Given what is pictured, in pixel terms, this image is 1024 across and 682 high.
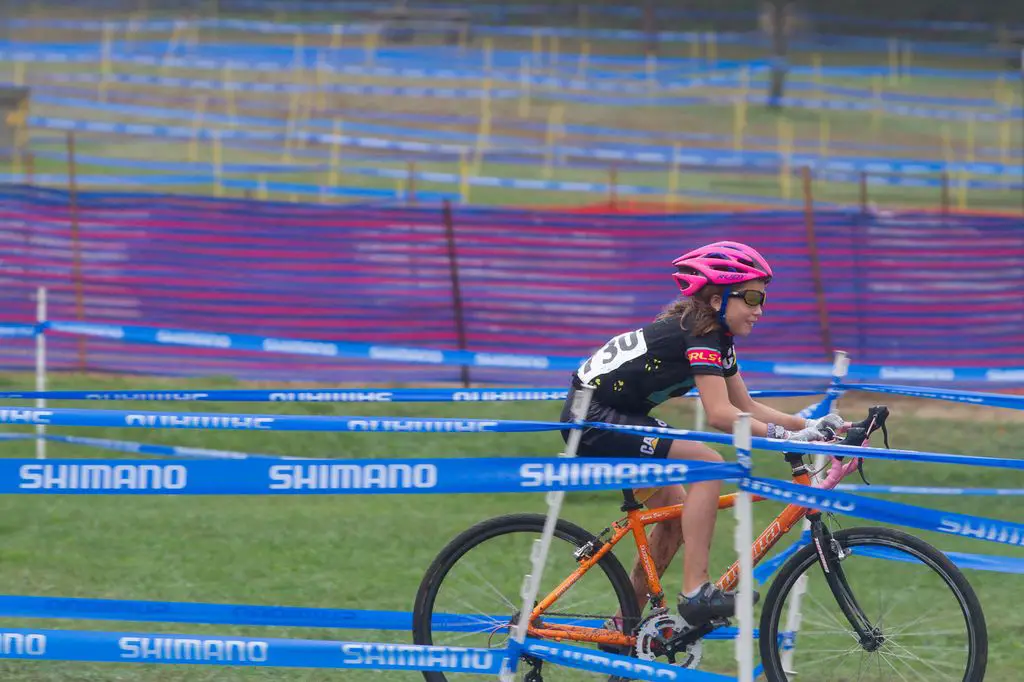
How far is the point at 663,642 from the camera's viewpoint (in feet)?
17.1

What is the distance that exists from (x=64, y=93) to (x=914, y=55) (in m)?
21.4

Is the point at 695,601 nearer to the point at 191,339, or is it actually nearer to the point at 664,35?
the point at 191,339

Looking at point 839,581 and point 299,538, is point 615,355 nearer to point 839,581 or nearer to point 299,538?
point 839,581

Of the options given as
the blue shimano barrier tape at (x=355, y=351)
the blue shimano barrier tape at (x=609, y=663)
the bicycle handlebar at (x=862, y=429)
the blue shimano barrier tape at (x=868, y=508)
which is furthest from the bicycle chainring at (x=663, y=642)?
the blue shimano barrier tape at (x=355, y=351)

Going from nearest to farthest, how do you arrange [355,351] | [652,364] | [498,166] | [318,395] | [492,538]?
[652,364]
[492,538]
[318,395]
[355,351]
[498,166]

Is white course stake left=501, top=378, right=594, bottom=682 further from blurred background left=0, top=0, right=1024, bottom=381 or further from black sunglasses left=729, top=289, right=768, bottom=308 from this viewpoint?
blurred background left=0, top=0, right=1024, bottom=381

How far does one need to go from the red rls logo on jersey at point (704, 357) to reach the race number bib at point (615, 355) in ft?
0.74

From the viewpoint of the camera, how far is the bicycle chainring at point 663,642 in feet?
17.1

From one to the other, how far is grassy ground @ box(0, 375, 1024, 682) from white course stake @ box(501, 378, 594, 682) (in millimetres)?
850

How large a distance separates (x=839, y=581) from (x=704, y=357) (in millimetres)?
922

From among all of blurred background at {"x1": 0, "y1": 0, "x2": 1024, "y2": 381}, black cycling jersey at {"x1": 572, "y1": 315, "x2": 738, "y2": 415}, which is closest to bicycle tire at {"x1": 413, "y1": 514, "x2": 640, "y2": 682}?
black cycling jersey at {"x1": 572, "y1": 315, "x2": 738, "y2": 415}

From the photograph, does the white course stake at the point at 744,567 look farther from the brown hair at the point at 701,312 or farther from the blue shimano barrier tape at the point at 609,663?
the brown hair at the point at 701,312

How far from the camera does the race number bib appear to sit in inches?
209

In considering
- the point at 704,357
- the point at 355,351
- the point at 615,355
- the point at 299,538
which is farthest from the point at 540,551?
the point at 299,538
